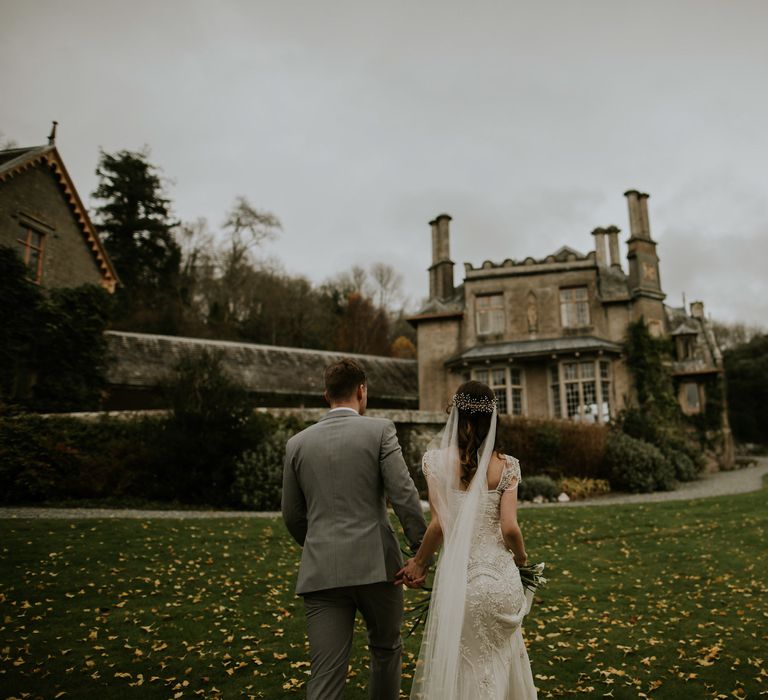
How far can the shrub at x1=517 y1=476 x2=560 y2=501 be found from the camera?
642 inches

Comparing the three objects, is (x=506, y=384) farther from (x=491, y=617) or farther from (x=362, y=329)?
(x=491, y=617)

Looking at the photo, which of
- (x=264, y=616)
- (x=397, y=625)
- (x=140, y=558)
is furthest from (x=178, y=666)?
(x=140, y=558)

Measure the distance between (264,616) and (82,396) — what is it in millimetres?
16687

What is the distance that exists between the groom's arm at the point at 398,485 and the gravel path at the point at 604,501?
9.54m

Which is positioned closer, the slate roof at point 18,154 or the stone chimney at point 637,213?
the slate roof at point 18,154

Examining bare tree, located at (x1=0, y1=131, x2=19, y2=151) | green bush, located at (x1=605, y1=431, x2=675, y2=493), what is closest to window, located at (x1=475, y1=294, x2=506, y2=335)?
green bush, located at (x1=605, y1=431, x2=675, y2=493)

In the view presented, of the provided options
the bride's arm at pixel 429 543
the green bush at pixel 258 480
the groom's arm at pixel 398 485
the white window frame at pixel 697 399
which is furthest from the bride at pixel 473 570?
the white window frame at pixel 697 399

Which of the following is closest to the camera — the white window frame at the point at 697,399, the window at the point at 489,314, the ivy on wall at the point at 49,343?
the ivy on wall at the point at 49,343

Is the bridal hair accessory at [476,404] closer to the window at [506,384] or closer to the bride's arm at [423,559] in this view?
the bride's arm at [423,559]

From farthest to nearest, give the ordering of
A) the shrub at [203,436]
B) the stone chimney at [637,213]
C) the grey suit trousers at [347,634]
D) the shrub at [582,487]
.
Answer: the stone chimney at [637,213] → the shrub at [582,487] → the shrub at [203,436] → the grey suit trousers at [347,634]

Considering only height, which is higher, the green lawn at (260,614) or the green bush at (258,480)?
the green bush at (258,480)

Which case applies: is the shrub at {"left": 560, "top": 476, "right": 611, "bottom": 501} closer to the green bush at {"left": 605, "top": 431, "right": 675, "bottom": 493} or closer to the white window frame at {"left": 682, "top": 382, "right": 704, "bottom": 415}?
the green bush at {"left": 605, "top": 431, "right": 675, "bottom": 493}

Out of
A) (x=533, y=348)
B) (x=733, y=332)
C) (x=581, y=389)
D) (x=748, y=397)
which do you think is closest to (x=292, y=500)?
(x=581, y=389)

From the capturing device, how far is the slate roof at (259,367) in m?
22.9
